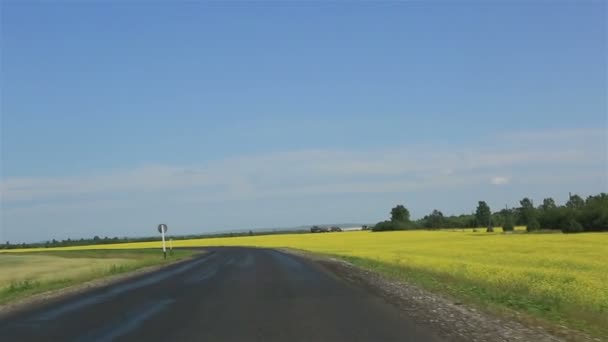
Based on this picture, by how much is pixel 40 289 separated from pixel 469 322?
16.9 metres

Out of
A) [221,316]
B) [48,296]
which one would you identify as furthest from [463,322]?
[48,296]

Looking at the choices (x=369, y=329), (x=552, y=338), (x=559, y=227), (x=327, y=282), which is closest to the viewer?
(x=552, y=338)

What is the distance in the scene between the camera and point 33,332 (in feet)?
40.3

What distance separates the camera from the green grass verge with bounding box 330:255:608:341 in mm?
12023

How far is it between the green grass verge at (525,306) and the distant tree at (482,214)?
164 m

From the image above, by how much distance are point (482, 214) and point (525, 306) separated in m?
173

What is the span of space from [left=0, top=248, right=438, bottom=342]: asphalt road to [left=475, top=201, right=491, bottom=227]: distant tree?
165913 millimetres

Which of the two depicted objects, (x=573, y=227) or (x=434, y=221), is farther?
(x=434, y=221)

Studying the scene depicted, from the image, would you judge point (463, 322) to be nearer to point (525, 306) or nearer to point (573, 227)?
point (525, 306)

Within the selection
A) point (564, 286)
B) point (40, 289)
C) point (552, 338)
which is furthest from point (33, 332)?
point (564, 286)

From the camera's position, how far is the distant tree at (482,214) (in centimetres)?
18025

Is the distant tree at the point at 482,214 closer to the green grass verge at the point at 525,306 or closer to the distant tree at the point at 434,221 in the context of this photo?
the distant tree at the point at 434,221

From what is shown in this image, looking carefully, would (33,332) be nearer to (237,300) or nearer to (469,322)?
(237,300)

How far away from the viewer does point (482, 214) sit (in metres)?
182
